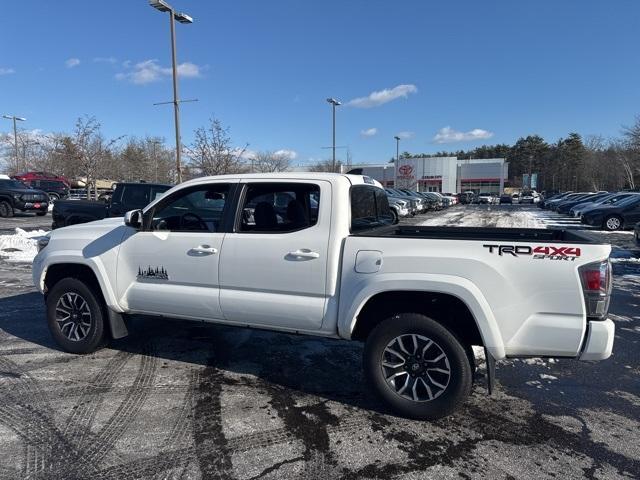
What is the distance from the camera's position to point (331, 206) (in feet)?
12.8

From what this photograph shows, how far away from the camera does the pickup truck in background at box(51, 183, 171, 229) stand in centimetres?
1098

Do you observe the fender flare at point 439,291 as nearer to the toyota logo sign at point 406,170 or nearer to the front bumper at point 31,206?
the front bumper at point 31,206

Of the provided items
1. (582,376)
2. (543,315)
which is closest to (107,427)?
(543,315)

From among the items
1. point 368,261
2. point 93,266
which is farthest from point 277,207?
point 93,266

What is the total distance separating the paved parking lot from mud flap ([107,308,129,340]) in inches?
11.5

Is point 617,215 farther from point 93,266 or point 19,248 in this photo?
point 19,248

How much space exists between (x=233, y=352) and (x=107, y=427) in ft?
5.84

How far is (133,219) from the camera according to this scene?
4.49m

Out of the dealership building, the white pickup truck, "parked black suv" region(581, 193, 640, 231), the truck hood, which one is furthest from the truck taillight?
the dealership building

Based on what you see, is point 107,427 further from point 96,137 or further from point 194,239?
point 96,137

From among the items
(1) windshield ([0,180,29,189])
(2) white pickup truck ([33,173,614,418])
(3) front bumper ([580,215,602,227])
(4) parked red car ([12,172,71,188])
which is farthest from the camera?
(4) parked red car ([12,172,71,188])

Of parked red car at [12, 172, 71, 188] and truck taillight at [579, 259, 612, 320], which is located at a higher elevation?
parked red car at [12, 172, 71, 188]

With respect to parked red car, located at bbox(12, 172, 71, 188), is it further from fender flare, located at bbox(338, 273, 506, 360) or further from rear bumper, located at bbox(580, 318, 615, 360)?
rear bumper, located at bbox(580, 318, 615, 360)

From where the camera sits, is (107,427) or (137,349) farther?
(137,349)
